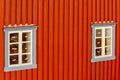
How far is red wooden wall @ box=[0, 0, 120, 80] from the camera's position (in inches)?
278

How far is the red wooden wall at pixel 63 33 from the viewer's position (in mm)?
7055

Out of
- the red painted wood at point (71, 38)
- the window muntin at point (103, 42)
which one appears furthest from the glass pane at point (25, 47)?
the window muntin at point (103, 42)

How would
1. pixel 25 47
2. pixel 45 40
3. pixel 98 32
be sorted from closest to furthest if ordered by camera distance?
1. pixel 25 47
2. pixel 45 40
3. pixel 98 32

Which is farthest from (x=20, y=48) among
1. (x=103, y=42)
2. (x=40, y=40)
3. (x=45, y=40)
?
(x=103, y=42)

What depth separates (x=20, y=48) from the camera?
23.5 feet

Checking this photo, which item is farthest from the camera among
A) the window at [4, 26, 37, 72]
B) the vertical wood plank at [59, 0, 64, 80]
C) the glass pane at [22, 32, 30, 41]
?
the vertical wood plank at [59, 0, 64, 80]

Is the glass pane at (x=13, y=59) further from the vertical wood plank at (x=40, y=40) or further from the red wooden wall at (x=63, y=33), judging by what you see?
the vertical wood plank at (x=40, y=40)

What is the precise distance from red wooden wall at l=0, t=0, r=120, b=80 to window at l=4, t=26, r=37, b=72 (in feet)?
0.35

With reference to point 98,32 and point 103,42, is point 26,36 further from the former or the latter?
point 103,42

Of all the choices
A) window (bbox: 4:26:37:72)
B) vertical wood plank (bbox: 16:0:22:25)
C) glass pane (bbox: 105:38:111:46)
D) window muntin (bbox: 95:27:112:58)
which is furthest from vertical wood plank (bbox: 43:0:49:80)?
glass pane (bbox: 105:38:111:46)

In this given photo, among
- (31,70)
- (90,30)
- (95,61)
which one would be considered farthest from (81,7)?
(31,70)

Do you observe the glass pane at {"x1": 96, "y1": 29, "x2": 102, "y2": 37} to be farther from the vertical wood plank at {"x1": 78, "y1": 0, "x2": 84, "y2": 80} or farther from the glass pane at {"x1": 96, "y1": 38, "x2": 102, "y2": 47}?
the vertical wood plank at {"x1": 78, "y1": 0, "x2": 84, "y2": 80}

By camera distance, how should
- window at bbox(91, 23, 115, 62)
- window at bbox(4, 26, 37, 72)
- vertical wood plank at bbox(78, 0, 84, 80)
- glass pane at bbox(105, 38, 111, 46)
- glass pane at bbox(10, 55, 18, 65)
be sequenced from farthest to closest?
glass pane at bbox(105, 38, 111, 46)
window at bbox(91, 23, 115, 62)
vertical wood plank at bbox(78, 0, 84, 80)
glass pane at bbox(10, 55, 18, 65)
window at bbox(4, 26, 37, 72)

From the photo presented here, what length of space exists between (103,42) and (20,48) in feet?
7.23
